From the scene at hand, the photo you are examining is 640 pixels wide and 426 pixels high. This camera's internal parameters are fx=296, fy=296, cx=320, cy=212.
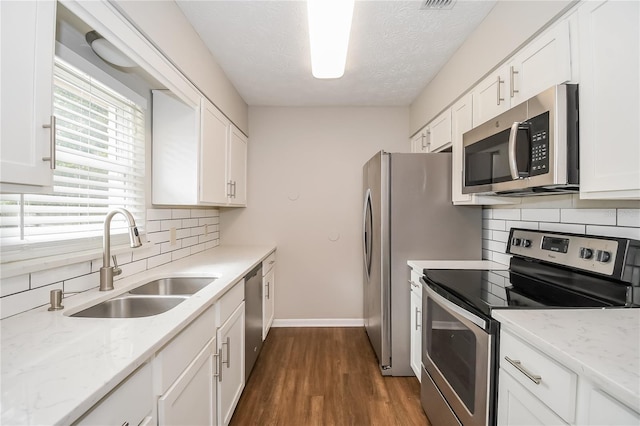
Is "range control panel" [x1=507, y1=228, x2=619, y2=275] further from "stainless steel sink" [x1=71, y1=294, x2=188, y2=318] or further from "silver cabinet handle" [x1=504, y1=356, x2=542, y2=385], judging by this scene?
"stainless steel sink" [x1=71, y1=294, x2=188, y2=318]

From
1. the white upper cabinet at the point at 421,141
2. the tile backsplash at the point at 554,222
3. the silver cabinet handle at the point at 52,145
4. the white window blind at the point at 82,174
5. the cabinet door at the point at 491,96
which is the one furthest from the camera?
the white upper cabinet at the point at 421,141

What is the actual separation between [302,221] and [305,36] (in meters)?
1.88

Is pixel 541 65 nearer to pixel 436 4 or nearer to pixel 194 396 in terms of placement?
pixel 436 4

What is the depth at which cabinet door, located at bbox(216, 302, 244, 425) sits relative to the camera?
5.10 ft

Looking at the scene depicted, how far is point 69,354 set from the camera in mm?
801

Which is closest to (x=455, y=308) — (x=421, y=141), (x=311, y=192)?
(x=421, y=141)

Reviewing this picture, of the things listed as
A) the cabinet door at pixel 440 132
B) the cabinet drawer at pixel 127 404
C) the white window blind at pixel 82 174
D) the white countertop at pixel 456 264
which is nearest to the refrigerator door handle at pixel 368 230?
the white countertop at pixel 456 264

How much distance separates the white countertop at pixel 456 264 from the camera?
1996 millimetres

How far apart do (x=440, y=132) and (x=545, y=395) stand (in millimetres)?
2046

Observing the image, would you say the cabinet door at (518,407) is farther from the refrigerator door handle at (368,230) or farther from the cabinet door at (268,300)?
the cabinet door at (268,300)

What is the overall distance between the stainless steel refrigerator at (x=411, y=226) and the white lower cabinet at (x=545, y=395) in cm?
118

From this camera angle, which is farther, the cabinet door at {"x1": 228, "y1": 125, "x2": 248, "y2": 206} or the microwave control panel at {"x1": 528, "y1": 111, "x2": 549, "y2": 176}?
the cabinet door at {"x1": 228, "y1": 125, "x2": 248, "y2": 206}

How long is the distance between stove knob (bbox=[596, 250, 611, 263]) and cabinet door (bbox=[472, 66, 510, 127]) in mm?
826

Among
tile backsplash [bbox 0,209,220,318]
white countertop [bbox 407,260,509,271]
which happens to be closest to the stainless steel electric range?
white countertop [bbox 407,260,509,271]
